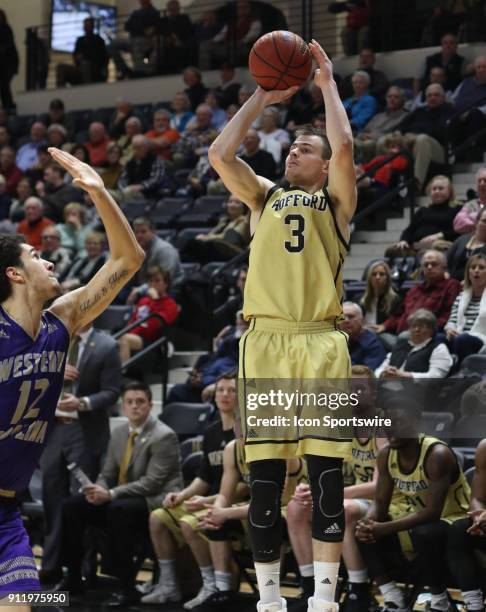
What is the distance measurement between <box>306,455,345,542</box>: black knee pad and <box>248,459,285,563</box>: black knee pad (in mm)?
170

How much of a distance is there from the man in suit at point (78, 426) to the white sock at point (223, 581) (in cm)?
139

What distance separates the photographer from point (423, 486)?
6.90m

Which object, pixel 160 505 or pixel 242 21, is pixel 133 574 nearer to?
pixel 160 505

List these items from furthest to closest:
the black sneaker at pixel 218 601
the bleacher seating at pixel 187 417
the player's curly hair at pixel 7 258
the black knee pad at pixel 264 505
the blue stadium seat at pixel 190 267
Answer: the blue stadium seat at pixel 190 267 < the bleacher seating at pixel 187 417 < the black sneaker at pixel 218 601 < the black knee pad at pixel 264 505 < the player's curly hair at pixel 7 258

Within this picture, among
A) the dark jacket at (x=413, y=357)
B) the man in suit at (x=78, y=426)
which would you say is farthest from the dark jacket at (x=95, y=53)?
the dark jacket at (x=413, y=357)

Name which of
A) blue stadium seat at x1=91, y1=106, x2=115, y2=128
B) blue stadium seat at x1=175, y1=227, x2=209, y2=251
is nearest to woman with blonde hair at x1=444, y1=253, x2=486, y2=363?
blue stadium seat at x1=175, y1=227, x2=209, y2=251

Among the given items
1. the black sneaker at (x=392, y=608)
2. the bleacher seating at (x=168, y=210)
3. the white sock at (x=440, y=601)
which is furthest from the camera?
the bleacher seating at (x=168, y=210)

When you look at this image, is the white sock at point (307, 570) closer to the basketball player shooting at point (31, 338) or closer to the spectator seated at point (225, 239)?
the basketball player shooting at point (31, 338)

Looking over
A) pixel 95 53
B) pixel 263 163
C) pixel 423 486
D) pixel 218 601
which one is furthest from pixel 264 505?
pixel 95 53

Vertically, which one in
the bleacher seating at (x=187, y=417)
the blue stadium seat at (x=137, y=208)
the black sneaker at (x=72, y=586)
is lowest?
the black sneaker at (x=72, y=586)

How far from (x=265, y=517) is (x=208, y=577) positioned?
2853mm

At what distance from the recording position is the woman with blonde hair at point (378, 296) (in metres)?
9.66

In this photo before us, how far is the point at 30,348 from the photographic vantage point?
14.7ft

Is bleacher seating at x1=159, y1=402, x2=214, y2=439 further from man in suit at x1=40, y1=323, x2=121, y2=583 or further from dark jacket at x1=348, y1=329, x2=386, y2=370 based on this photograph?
dark jacket at x1=348, y1=329, x2=386, y2=370
